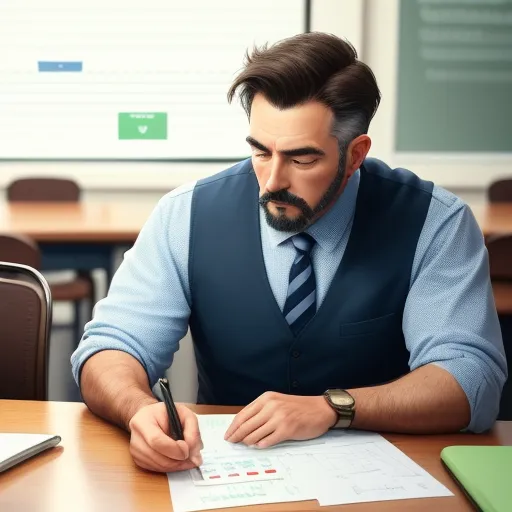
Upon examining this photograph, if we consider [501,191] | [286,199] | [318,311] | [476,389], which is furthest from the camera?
[501,191]

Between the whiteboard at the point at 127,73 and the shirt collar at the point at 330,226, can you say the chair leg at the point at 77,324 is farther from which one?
the shirt collar at the point at 330,226

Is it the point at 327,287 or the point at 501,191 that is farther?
the point at 501,191

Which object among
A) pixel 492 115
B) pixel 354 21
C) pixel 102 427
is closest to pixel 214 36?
pixel 354 21

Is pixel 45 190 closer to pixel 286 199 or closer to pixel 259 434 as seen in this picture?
pixel 286 199

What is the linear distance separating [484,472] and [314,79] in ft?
2.62

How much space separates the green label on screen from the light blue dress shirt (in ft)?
12.5

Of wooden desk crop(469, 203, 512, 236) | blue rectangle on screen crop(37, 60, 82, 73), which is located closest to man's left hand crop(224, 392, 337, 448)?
wooden desk crop(469, 203, 512, 236)

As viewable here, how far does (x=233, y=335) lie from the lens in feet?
6.00

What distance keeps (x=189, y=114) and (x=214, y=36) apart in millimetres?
511

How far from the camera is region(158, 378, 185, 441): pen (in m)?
1.28

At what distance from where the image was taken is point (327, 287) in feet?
5.84

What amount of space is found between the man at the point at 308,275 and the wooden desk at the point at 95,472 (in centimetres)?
7

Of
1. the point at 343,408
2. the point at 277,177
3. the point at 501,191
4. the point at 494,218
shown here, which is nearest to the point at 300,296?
the point at 277,177

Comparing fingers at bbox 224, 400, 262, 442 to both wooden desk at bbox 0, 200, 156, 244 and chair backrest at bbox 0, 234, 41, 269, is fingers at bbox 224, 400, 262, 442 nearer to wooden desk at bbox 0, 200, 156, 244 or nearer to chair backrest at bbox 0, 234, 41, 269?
chair backrest at bbox 0, 234, 41, 269
